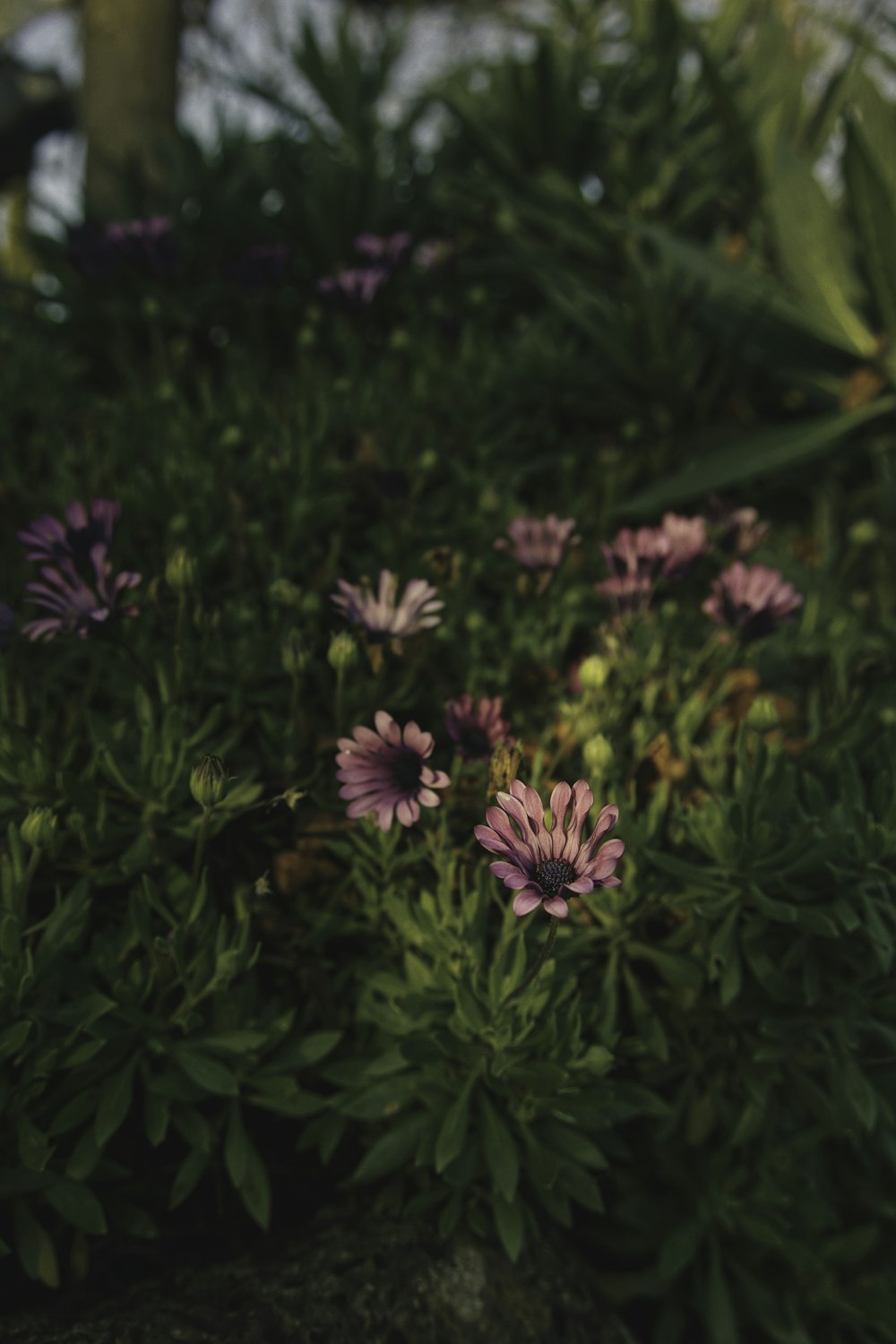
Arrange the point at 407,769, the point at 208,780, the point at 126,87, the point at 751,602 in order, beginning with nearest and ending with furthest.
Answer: the point at 208,780 → the point at 407,769 → the point at 751,602 → the point at 126,87

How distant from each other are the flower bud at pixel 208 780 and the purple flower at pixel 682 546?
84 cm

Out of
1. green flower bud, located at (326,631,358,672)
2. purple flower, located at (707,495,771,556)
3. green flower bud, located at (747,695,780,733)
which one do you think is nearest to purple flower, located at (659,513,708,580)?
purple flower, located at (707,495,771,556)

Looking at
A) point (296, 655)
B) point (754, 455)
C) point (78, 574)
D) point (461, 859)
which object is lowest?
point (461, 859)

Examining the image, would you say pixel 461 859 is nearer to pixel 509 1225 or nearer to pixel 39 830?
pixel 509 1225

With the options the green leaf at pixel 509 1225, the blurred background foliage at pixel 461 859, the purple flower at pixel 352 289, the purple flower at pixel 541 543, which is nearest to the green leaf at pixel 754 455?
the blurred background foliage at pixel 461 859

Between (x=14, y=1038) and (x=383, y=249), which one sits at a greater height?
(x=383, y=249)

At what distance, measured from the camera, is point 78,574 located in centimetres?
154

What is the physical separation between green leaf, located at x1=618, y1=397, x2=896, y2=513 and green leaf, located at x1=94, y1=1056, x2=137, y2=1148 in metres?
1.45

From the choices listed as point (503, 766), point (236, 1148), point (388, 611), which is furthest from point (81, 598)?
point (236, 1148)

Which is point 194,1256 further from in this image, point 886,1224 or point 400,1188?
point 886,1224

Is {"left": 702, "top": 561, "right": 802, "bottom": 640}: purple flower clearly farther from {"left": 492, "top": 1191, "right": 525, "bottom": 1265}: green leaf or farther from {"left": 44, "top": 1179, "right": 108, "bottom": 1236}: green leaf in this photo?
{"left": 44, "top": 1179, "right": 108, "bottom": 1236}: green leaf

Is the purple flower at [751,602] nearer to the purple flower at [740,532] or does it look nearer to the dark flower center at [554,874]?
the purple flower at [740,532]

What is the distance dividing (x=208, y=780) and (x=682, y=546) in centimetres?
94

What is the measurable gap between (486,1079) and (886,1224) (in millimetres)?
855
